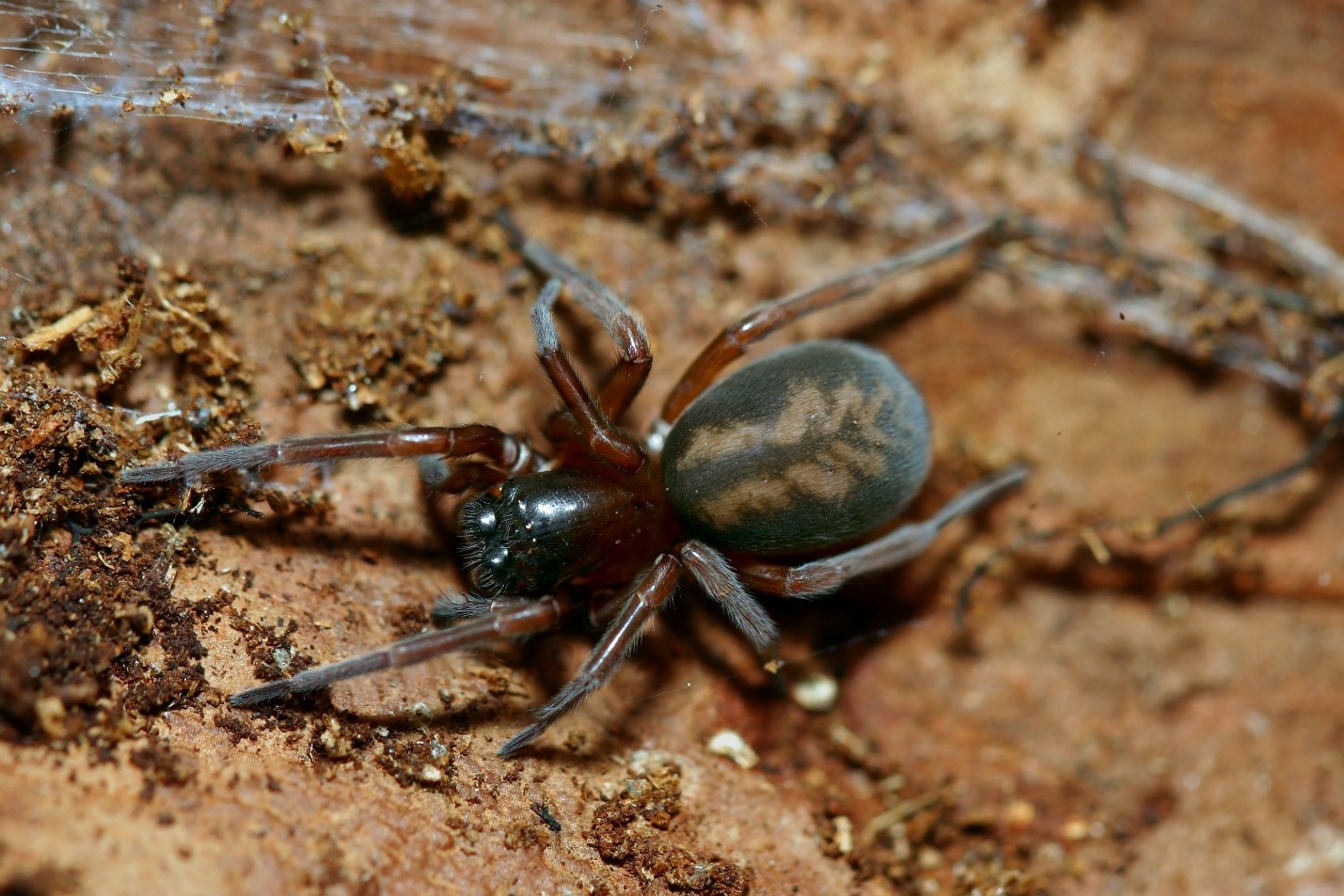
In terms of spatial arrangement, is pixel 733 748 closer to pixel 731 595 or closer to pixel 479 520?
pixel 731 595

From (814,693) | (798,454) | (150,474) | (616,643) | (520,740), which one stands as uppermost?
(798,454)

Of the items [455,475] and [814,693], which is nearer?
[455,475]

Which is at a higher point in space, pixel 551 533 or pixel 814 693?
pixel 551 533

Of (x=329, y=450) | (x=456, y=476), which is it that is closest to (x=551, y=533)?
(x=456, y=476)

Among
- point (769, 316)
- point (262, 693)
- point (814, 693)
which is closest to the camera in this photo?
point (262, 693)

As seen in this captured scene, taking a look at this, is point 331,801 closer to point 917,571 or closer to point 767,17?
point 917,571

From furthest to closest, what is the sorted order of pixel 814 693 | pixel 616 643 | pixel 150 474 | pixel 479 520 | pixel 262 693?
pixel 814 693
pixel 479 520
pixel 616 643
pixel 150 474
pixel 262 693

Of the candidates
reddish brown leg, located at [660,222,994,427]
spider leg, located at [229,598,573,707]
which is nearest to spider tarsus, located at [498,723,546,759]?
spider leg, located at [229,598,573,707]
